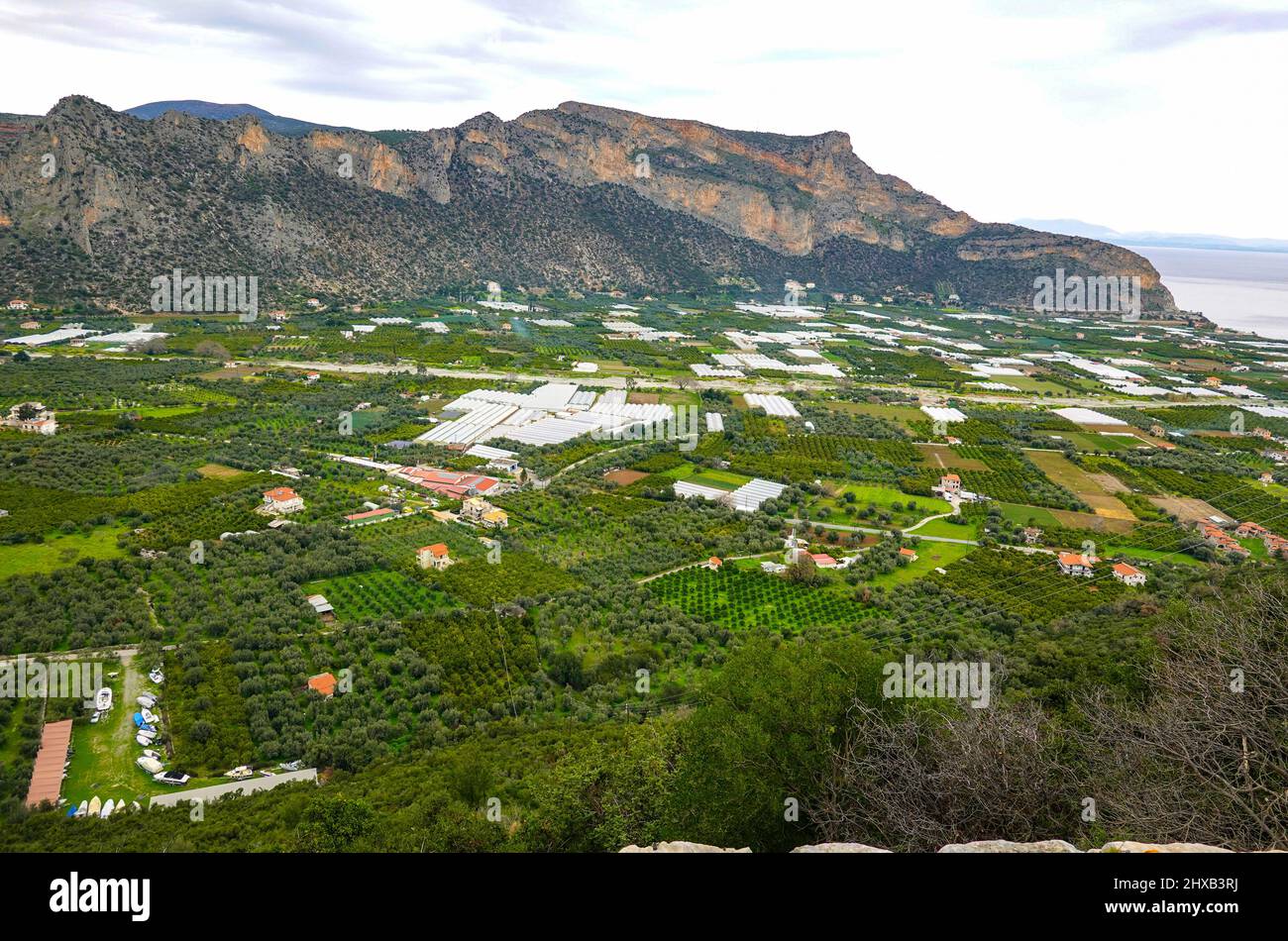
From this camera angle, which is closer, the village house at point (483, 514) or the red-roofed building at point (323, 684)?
the red-roofed building at point (323, 684)

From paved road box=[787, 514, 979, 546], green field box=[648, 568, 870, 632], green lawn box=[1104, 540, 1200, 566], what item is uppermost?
paved road box=[787, 514, 979, 546]

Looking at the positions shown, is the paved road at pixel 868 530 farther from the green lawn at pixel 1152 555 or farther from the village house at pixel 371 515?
the village house at pixel 371 515

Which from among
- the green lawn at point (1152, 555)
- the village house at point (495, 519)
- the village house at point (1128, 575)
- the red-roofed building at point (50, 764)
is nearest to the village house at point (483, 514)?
the village house at point (495, 519)

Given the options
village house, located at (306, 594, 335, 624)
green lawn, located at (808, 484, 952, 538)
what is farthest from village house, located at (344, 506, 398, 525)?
green lawn, located at (808, 484, 952, 538)

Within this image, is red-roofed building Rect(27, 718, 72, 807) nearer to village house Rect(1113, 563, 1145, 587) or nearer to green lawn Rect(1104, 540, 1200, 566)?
village house Rect(1113, 563, 1145, 587)

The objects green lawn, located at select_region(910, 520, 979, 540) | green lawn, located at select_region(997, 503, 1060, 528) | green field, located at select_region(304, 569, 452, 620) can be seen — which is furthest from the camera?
green lawn, located at select_region(997, 503, 1060, 528)
